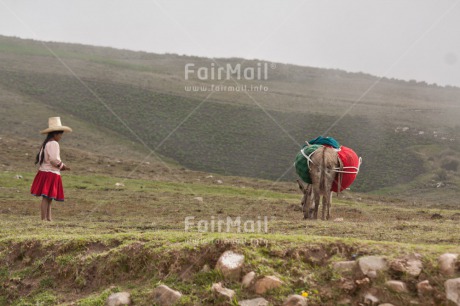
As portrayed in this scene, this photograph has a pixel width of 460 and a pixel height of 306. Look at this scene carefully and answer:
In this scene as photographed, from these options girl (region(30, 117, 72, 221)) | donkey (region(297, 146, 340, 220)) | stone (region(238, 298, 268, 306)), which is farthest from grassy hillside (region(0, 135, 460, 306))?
donkey (region(297, 146, 340, 220))

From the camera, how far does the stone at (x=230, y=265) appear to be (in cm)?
890

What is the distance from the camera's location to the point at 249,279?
8766 millimetres

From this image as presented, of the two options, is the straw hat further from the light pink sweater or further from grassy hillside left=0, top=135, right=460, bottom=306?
grassy hillside left=0, top=135, right=460, bottom=306

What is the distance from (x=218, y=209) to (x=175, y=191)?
5.87 metres

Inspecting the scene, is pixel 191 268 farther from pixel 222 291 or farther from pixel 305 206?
pixel 305 206

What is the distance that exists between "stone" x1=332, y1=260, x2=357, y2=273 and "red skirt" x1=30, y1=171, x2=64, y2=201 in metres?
8.20

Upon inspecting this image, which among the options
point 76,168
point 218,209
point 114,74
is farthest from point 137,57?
point 218,209

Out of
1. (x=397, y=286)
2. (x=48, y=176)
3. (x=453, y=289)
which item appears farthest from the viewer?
(x=48, y=176)

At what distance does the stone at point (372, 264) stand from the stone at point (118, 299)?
338cm

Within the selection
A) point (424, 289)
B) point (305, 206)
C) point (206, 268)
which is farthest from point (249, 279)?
point (305, 206)

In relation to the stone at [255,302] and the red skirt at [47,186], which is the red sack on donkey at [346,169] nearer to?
the red skirt at [47,186]

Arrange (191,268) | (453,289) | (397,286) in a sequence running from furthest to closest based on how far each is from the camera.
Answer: (191,268)
(397,286)
(453,289)

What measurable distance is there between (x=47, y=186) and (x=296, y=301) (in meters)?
8.36

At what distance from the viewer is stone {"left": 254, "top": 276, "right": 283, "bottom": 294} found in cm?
859
